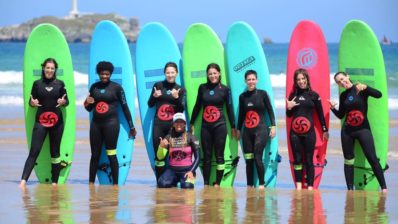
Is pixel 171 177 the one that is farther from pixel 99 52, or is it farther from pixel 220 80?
pixel 99 52

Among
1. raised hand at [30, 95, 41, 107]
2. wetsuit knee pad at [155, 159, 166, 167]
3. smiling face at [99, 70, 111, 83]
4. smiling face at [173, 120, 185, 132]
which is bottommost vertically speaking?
wetsuit knee pad at [155, 159, 166, 167]

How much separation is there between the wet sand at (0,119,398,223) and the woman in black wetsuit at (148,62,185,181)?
53 cm

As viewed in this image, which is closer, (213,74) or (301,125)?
(301,125)

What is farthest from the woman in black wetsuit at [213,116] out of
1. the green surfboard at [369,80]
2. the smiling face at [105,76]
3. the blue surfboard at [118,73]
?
the green surfboard at [369,80]

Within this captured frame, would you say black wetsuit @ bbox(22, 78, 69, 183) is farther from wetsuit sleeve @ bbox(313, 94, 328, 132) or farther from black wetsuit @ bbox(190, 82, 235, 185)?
wetsuit sleeve @ bbox(313, 94, 328, 132)

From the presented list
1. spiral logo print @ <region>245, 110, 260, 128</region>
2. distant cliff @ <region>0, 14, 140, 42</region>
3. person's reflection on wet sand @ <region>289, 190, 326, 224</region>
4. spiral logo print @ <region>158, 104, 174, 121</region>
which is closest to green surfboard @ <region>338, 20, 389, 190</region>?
person's reflection on wet sand @ <region>289, 190, 326, 224</region>

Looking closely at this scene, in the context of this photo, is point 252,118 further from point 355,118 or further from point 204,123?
point 355,118

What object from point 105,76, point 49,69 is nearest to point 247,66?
point 105,76

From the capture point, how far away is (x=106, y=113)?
9539mm

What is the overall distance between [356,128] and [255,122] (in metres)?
1.01

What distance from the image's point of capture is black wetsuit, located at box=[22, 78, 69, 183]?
31.2 feet

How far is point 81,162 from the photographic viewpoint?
12.0 metres

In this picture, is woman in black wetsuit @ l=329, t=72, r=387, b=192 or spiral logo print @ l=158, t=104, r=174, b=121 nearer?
woman in black wetsuit @ l=329, t=72, r=387, b=192

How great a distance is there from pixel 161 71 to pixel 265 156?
1477mm
